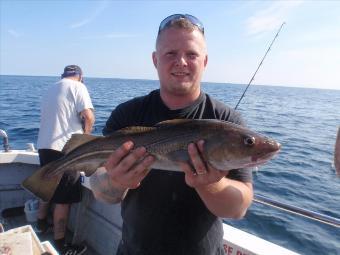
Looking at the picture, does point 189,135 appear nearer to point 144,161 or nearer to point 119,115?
point 144,161

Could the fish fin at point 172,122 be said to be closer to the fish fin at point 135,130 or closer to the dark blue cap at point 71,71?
the fish fin at point 135,130

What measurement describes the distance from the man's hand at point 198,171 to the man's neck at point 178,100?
0.49m

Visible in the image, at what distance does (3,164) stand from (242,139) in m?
5.60

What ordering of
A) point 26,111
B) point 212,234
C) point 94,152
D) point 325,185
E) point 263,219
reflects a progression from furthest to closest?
point 26,111 < point 325,185 < point 263,219 < point 94,152 < point 212,234

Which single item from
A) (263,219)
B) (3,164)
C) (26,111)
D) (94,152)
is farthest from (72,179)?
(26,111)

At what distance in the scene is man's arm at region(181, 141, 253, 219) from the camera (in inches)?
98.1

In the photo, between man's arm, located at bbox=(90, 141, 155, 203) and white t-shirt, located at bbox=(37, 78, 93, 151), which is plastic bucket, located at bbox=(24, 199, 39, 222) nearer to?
white t-shirt, located at bbox=(37, 78, 93, 151)

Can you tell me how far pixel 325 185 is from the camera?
36.1ft

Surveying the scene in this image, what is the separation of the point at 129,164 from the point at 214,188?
0.65 meters

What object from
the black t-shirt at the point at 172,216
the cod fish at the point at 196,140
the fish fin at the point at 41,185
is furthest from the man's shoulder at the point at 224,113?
the fish fin at the point at 41,185

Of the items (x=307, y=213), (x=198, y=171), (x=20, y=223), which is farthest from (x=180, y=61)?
(x=20, y=223)

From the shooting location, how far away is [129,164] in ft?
8.46

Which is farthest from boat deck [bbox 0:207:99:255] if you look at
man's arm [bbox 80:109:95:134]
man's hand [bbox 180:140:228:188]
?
man's hand [bbox 180:140:228:188]

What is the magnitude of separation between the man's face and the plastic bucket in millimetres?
4951
